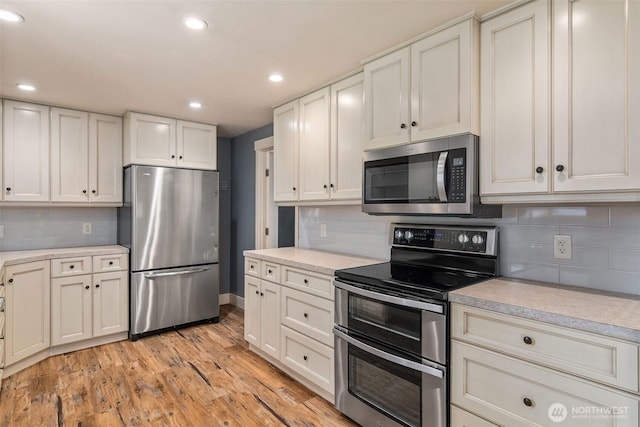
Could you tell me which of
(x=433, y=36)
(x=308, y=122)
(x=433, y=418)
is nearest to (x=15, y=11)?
(x=308, y=122)

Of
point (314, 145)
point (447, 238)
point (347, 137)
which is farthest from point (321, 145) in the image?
point (447, 238)

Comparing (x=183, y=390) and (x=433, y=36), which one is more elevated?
(x=433, y=36)

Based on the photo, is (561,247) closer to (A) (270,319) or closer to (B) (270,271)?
(B) (270,271)

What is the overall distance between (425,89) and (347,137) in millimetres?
733

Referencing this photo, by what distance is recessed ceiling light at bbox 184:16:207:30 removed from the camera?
1.81 m

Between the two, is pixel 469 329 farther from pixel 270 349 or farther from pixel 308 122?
pixel 308 122

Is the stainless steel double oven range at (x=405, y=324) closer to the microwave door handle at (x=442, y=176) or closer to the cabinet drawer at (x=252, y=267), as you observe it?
the microwave door handle at (x=442, y=176)

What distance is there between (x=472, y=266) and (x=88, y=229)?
379cm

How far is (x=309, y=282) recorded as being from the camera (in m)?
2.39

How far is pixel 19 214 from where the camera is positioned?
331 centimetres

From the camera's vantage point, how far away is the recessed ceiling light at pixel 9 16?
1737 mm

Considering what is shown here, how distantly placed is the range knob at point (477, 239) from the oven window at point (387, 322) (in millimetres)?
615

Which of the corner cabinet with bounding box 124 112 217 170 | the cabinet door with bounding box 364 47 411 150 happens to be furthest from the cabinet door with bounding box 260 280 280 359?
the corner cabinet with bounding box 124 112 217 170

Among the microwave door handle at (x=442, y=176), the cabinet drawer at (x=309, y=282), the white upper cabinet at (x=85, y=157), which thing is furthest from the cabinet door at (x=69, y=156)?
the microwave door handle at (x=442, y=176)
